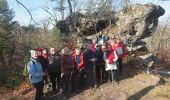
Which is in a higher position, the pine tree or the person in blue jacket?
the pine tree

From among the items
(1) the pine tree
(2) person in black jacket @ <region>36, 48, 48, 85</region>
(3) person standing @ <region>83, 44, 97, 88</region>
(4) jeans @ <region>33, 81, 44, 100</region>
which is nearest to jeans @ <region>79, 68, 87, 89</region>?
(3) person standing @ <region>83, 44, 97, 88</region>

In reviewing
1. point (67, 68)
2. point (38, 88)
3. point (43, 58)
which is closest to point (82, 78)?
point (67, 68)

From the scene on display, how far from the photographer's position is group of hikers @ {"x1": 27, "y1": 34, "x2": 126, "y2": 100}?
1172 cm

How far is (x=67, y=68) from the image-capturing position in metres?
12.8

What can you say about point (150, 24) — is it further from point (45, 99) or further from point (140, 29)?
point (45, 99)

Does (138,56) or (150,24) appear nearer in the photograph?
(138,56)

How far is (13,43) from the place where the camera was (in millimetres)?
35938

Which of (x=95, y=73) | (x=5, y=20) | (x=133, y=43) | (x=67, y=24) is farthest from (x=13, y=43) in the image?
(x=95, y=73)

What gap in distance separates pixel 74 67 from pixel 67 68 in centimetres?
37

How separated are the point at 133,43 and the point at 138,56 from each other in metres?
1.61

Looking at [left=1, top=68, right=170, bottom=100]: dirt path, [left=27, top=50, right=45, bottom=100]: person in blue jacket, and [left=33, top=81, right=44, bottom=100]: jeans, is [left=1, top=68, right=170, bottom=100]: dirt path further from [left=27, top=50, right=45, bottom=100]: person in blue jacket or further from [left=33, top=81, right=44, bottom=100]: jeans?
[left=27, top=50, right=45, bottom=100]: person in blue jacket

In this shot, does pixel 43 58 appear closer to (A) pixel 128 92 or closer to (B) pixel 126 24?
(A) pixel 128 92

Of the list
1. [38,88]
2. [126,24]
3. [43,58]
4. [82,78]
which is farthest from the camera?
[126,24]

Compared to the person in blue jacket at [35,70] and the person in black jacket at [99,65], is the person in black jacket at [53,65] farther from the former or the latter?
the person in black jacket at [99,65]
